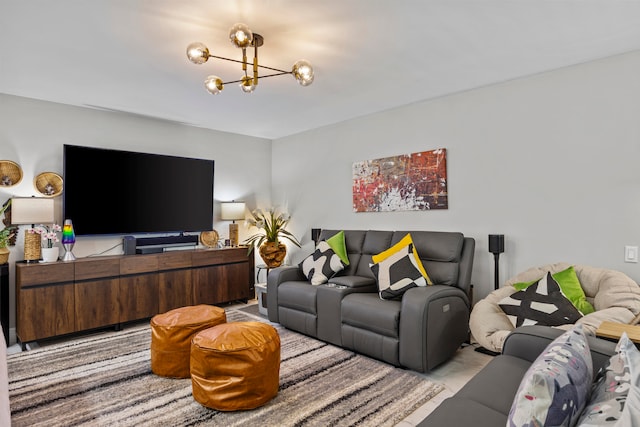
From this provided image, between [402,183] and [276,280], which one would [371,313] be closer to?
[276,280]

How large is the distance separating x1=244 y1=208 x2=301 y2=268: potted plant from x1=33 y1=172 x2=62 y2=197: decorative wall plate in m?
2.16

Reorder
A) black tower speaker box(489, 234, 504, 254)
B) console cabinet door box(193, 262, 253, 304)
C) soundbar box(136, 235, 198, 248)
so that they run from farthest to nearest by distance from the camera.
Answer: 1. console cabinet door box(193, 262, 253, 304)
2. soundbar box(136, 235, 198, 248)
3. black tower speaker box(489, 234, 504, 254)

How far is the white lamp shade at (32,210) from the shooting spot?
3.41 m

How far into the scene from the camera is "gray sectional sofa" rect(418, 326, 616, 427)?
1.25 metres

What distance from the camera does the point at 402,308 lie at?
2.76 m

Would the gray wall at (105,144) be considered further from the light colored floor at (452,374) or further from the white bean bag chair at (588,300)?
the white bean bag chair at (588,300)

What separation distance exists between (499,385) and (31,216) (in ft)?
13.1

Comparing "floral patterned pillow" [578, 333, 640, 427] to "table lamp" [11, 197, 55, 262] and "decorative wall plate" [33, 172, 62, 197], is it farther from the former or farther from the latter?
"decorative wall plate" [33, 172, 62, 197]

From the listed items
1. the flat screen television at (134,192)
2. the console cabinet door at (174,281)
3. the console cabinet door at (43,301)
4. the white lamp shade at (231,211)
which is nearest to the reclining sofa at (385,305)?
the console cabinet door at (174,281)

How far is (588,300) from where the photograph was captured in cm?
263

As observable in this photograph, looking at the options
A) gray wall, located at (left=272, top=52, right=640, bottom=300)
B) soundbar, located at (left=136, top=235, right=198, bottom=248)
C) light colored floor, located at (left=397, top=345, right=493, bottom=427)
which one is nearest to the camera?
light colored floor, located at (left=397, top=345, right=493, bottom=427)

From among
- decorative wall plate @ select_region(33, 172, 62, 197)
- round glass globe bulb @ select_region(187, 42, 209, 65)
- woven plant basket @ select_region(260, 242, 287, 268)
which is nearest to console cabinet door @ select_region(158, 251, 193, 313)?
woven plant basket @ select_region(260, 242, 287, 268)

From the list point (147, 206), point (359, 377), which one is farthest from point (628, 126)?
point (147, 206)

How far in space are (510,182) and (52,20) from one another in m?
3.57
